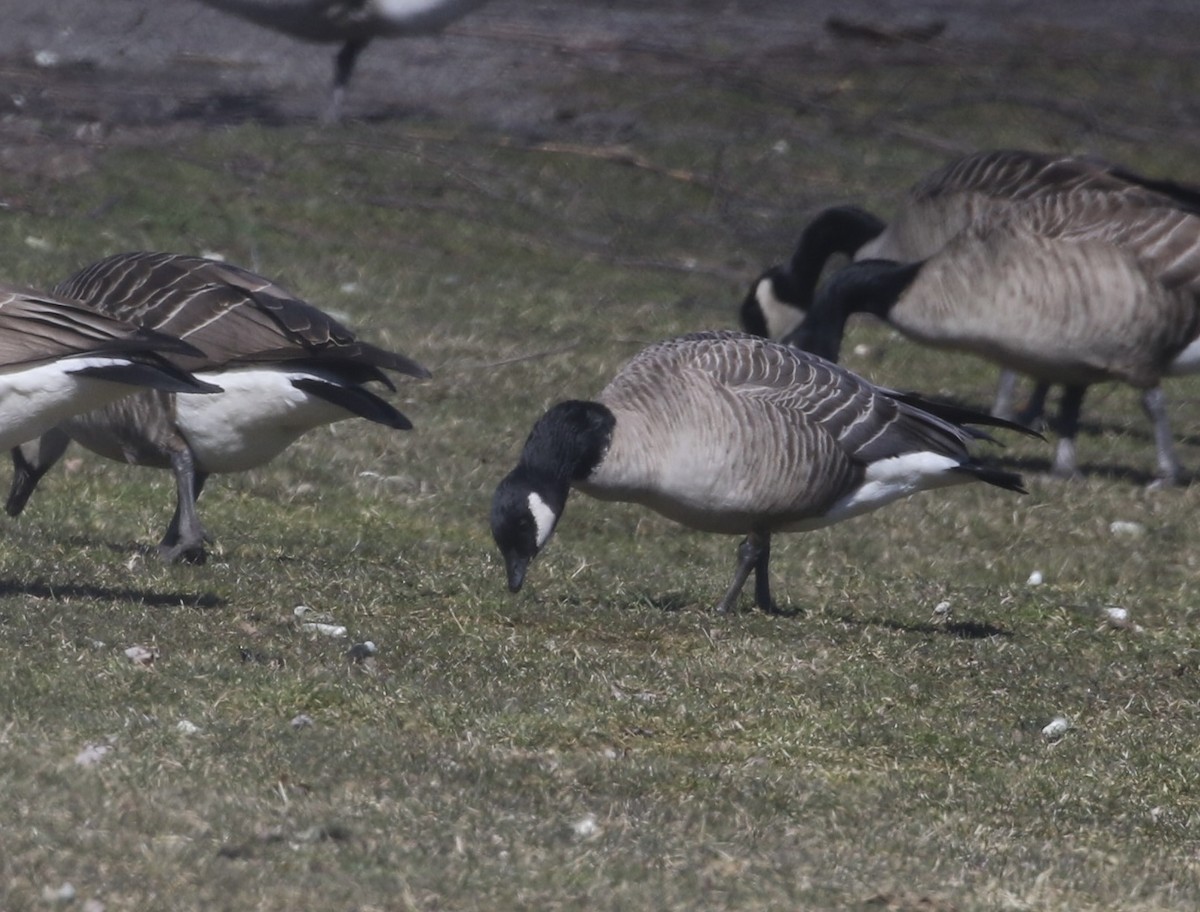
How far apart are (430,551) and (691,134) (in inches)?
371

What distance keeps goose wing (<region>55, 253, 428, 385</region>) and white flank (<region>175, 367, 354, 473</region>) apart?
0.08m

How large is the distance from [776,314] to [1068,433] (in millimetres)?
2720

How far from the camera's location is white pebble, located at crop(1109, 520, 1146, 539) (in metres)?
9.78

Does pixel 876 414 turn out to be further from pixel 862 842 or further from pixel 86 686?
pixel 86 686

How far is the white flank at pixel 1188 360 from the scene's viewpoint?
1073cm

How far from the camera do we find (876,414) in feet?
24.5

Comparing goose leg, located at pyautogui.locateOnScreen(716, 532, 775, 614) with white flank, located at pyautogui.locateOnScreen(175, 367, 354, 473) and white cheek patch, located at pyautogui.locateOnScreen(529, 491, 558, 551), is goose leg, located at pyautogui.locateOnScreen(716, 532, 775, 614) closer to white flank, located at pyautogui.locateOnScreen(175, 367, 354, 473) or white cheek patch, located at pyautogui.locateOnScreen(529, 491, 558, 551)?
white cheek patch, located at pyautogui.locateOnScreen(529, 491, 558, 551)

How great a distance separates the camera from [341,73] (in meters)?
16.5

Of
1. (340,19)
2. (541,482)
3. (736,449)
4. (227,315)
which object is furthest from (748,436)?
(340,19)

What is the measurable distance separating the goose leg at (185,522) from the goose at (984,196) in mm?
5364

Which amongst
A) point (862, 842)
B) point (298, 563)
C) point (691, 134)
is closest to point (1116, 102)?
point (691, 134)

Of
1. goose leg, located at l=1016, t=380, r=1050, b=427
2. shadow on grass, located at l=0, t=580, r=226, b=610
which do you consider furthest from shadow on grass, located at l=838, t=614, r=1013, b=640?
goose leg, located at l=1016, t=380, r=1050, b=427

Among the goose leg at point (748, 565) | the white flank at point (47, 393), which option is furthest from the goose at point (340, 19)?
the white flank at point (47, 393)

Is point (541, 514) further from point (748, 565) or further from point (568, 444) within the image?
point (748, 565)
